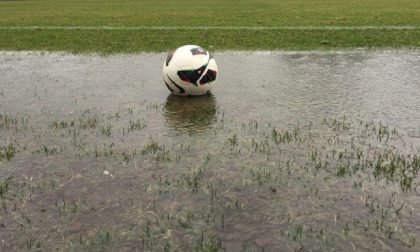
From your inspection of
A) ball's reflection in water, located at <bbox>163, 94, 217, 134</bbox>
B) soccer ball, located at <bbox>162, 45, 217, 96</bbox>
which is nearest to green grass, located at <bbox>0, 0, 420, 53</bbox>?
soccer ball, located at <bbox>162, 45, 217, 96</bbox>

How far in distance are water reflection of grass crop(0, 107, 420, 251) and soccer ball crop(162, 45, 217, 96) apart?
2.10 m

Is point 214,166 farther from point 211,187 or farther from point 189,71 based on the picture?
point 189,71

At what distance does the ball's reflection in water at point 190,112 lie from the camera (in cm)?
943

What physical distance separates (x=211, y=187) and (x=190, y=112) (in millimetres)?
4039

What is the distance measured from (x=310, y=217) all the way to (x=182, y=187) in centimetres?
190

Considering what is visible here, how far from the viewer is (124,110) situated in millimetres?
10625

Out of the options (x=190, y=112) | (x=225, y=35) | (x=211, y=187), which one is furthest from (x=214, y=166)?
(x=225, y=35)

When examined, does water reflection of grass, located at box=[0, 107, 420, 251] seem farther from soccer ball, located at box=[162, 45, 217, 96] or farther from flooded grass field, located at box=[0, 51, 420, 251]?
soccer ball, located at box=[162, 45, 217, 96]

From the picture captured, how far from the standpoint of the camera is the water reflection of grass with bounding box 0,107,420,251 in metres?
5.40

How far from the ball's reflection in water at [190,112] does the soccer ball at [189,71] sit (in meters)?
0.29

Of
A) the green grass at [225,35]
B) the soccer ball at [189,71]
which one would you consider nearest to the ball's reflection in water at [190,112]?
the soccer ball at [189,71]

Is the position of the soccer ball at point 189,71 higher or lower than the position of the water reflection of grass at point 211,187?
higher

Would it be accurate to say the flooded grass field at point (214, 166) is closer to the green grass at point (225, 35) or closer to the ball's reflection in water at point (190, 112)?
the ball's reflection in water at point (190, 112)

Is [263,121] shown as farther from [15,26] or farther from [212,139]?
[15,26]
